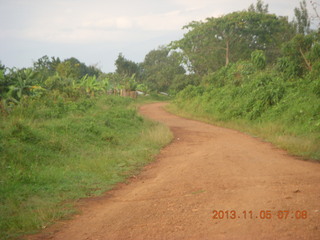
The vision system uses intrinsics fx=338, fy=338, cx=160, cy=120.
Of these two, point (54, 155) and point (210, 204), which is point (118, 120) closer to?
point (54, 155)

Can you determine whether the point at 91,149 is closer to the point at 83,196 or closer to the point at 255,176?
the point at 83,196

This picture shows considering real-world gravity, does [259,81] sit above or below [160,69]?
below

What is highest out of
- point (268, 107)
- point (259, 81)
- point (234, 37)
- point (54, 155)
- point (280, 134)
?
point (234, 37)

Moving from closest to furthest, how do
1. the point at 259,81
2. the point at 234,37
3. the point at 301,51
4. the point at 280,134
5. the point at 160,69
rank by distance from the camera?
the point at 280,134 → the point at 301,51 → the point at 259,81 → the point at 234,37 → the point at 160,69

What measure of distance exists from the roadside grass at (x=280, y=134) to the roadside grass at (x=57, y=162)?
3.31 metres

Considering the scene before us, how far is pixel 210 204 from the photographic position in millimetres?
4371

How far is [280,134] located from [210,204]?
7.17m

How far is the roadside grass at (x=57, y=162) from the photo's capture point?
15.4ft

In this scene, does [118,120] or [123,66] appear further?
[123,66]

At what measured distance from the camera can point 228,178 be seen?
5.65 meters

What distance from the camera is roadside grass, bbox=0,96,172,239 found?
470cm

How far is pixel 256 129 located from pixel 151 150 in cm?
487

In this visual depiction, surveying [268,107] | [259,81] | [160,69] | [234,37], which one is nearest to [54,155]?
[268,107]

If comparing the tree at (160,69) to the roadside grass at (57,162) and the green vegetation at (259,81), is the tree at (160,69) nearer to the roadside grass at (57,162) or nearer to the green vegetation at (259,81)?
the green vegetation at (259,81)
